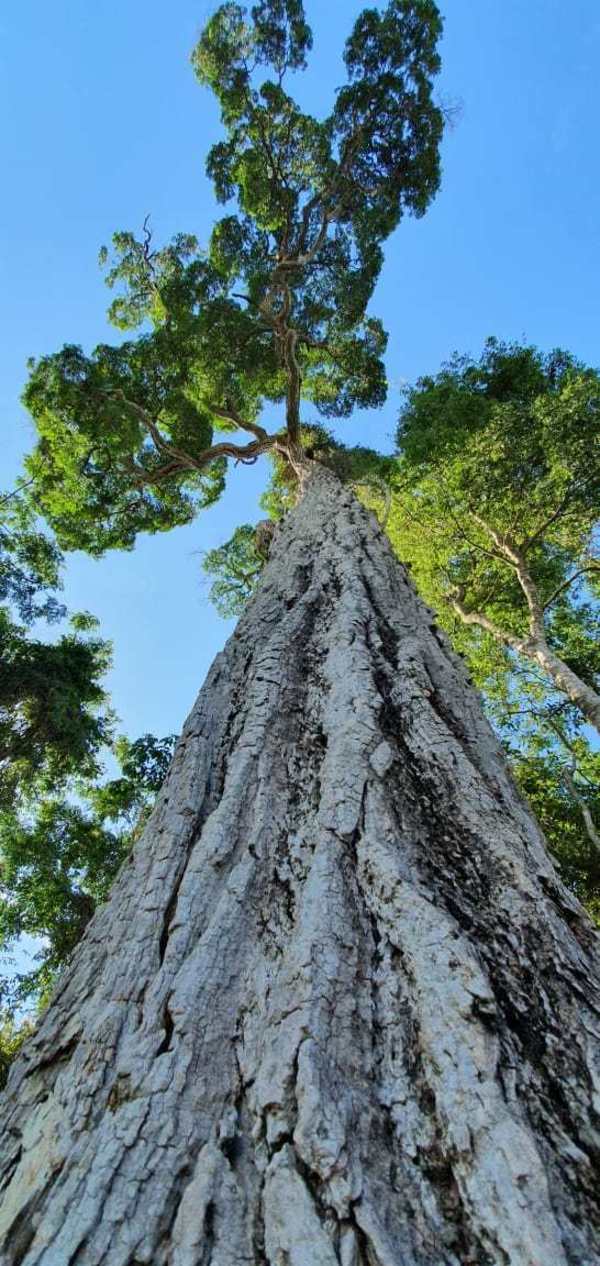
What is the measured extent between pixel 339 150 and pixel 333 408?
161 inches

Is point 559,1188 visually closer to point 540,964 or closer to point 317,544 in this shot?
point 540,964

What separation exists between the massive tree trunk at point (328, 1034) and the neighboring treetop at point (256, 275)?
820cm

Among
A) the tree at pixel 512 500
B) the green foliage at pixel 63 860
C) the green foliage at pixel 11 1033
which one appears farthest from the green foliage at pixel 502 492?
the green foliage at pixel 11 1033

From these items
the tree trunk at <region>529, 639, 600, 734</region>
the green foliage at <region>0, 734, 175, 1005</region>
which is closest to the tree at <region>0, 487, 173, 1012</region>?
the green foliage at <region>0, 734, 175, 1005</region>

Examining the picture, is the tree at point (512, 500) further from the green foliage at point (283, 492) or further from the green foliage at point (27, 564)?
the green foliage at point (27, 564)

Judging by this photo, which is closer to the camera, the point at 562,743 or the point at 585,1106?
the point at 585,1106

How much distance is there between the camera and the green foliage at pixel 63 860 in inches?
305

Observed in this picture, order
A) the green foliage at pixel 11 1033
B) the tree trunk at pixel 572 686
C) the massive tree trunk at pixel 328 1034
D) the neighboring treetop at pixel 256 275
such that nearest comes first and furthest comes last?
the massive tree trunk at pixel 328 1034, the tree trunk at pixel 572 686, the green foliage at pixel 11 1033, the neighboring treetop at pixel 256 275

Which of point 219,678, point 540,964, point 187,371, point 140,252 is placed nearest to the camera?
point 540,964

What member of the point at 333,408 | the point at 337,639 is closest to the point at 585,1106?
the point at 337,639

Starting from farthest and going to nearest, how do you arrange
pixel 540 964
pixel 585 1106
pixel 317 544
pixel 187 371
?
pixel 187 371, pixel 317 544, pixel 540 964, pixel 585 1106

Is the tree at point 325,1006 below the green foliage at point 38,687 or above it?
below

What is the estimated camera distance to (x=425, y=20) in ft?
32.0

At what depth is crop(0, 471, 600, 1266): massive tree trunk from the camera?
933mm
